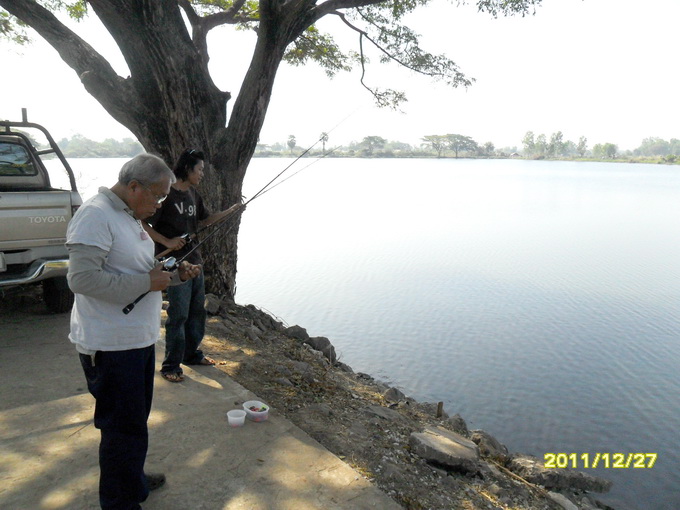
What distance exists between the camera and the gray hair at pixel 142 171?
2.09 metres

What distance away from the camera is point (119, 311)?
2092mm

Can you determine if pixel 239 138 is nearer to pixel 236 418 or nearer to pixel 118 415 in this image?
pixel 236 418

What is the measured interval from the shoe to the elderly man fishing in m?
0.29

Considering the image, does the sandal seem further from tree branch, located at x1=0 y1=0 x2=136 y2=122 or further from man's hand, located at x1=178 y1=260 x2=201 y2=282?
tree branch, located at x1=0 y1=0 x2=136 y2=122

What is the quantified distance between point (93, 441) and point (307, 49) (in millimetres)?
8520

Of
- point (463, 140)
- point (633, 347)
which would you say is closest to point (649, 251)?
point (633, 347)

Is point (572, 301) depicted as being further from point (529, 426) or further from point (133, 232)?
point (133, 232)

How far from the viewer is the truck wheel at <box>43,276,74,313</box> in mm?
5125

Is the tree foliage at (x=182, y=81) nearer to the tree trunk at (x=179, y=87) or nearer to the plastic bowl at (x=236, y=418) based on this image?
the tree trunk at (x=179, y=87)

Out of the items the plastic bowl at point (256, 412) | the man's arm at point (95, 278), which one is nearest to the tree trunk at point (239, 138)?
the plastic bowl at point (256, 412)
